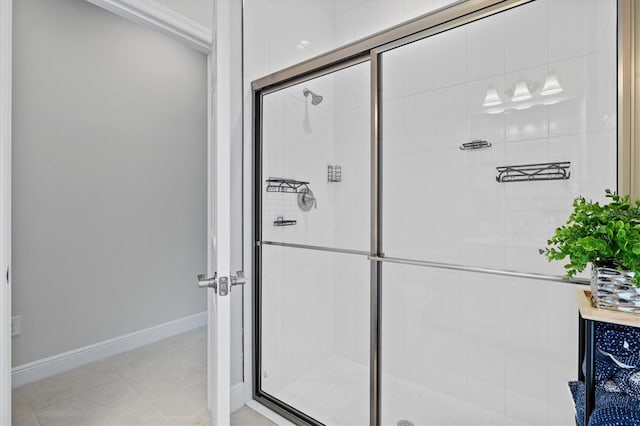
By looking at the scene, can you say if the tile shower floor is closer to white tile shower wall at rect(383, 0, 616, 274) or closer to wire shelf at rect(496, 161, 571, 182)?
white tile shower wall at rect(383, 0, 616, 274)

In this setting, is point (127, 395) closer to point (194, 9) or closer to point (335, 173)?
point (335, 173)

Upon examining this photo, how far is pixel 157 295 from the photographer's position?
2.77 m

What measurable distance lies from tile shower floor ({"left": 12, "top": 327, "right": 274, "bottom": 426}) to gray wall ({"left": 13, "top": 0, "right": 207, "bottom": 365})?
251mm

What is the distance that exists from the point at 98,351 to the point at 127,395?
63cm

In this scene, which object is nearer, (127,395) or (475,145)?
(475,145)

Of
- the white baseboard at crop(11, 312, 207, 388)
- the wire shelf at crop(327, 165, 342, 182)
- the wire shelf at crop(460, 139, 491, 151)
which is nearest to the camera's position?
the wire shelf at crop(460, 139, 491, 151)

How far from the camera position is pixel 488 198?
5.92 feet

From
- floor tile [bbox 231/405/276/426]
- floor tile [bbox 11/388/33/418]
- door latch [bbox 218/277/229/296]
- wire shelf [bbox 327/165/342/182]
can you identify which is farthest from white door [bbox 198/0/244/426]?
floor tile [bbox 11/388/33/418]

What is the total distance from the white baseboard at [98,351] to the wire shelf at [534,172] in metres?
2.64

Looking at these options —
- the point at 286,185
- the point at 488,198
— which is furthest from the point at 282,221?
the point at 488,198

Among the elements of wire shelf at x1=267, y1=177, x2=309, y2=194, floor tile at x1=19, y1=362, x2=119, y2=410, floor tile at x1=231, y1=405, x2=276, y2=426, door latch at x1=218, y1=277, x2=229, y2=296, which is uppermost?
wire shelf at x1=267, y1=177, x2=309, y2=194

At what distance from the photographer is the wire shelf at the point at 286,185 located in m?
1.97

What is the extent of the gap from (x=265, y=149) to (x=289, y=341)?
3.69 feet

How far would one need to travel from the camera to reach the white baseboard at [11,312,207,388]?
6.73 ft
